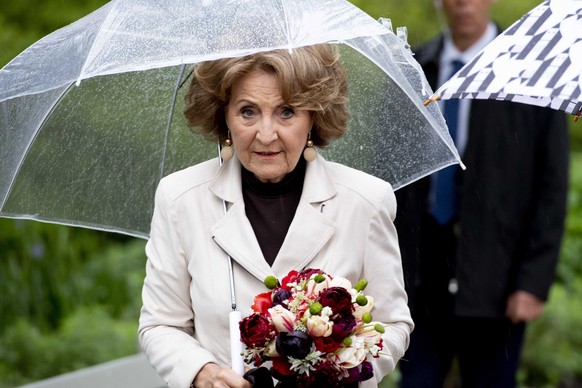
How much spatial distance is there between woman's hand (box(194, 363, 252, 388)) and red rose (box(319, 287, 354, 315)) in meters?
0.36

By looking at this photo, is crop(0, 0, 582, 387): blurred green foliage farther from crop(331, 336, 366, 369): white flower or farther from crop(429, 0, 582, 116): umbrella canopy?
crop(331, 336, 366, 369): white flower

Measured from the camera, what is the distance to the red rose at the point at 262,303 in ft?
12.1

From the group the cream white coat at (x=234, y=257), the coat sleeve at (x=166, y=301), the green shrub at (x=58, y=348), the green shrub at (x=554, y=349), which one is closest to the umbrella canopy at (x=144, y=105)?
the cream white coat at (x=234, y=257)

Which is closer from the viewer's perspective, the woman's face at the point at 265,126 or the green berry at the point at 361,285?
the green berry at the point at 361,285

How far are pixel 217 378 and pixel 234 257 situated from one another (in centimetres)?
41

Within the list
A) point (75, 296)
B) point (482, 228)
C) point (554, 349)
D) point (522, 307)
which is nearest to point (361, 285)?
point (482, 228)

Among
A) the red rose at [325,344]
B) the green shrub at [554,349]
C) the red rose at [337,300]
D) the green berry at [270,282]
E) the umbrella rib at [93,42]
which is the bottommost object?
the green shrub at [554,349]

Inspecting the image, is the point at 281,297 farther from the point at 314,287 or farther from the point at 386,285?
the point at 386,285

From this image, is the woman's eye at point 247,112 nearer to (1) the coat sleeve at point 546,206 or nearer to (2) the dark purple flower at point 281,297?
(2) the dark purple flower at point 281,297

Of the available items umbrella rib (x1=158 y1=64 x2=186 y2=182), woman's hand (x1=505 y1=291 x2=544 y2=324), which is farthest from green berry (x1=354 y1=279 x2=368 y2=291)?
woman's hand (x1=505 y1=291 x2=544 y2=324)

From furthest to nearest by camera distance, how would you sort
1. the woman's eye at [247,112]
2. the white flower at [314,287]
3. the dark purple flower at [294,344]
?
the woman's eye at [247,112] < the white flower at [314,287] < the dark purple flower at [294,344]

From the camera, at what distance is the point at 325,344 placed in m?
3.57

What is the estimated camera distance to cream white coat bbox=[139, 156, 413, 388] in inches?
158

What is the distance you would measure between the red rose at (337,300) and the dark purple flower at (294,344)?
0.11 m
